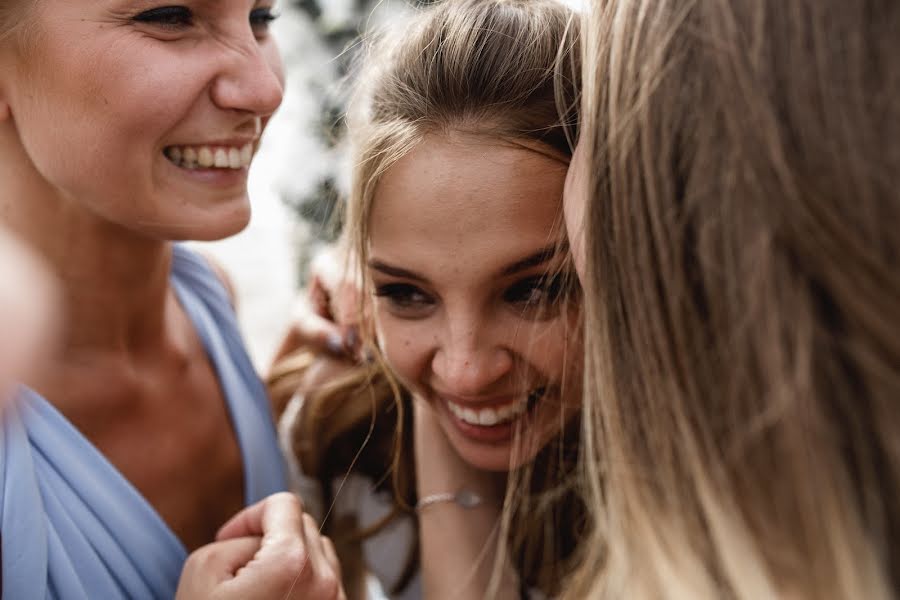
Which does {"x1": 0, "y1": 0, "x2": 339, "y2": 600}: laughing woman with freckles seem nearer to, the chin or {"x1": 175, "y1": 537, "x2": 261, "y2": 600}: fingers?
{"x1": 175, "y1": 537, "x2": 261, "y2": 600}: fingers

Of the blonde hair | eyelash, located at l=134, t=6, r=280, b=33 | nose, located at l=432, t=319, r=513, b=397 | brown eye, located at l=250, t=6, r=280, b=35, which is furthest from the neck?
the blonde hair

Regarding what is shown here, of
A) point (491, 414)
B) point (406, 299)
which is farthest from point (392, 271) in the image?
point (491, 414)

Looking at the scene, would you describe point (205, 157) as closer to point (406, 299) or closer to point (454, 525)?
point (406, 299)

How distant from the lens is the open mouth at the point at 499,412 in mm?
1475

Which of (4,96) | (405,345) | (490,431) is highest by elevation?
(4,96)

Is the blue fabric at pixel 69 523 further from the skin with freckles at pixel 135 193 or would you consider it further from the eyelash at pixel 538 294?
the eyelash at pixel 538 294

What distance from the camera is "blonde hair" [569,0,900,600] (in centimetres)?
78

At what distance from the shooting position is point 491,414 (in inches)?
58.7

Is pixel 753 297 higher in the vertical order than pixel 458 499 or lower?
higher

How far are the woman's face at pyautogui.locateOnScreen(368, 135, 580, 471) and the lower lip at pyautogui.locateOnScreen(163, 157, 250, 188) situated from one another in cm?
34

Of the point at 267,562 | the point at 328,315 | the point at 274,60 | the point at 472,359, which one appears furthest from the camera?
the point at 328,315

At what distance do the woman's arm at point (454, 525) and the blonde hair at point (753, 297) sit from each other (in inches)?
26.0

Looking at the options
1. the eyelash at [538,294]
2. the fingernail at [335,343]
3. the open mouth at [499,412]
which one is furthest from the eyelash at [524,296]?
the fingernail at [335,343]

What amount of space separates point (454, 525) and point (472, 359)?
42 centimetres
